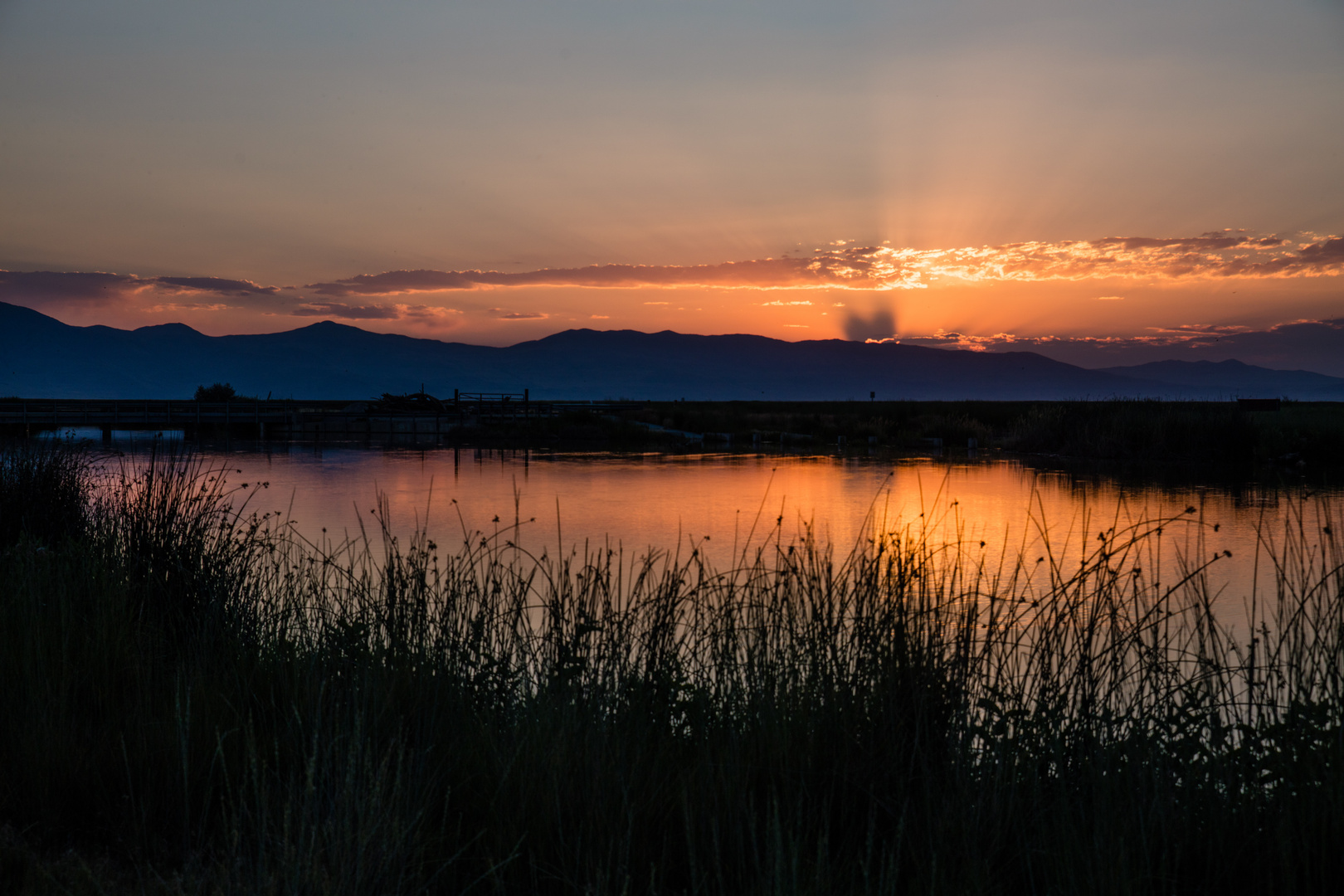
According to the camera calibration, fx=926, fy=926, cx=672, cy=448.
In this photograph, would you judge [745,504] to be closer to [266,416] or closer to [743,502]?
[743,502]

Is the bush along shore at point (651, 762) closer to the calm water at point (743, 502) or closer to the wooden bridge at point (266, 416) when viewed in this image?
the calm water at point (743, 502)

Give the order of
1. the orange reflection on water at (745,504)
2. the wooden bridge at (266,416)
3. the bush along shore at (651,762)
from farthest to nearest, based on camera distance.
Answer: the wooden bridge at (266,416) < the orange reflection on water at (745,504) < the bush along shore at (651,762)

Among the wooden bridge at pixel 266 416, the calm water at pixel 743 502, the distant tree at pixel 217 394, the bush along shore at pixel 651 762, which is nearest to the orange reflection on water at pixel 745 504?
the calm water at pixel 743 502

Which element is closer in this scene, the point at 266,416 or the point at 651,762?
the point at 651,762

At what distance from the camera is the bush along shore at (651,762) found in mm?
2756

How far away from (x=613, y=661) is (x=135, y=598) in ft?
10.7

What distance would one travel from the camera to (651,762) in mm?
3555

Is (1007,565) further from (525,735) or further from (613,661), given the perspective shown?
(525,735)

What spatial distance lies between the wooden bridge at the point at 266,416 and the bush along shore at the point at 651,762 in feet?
120

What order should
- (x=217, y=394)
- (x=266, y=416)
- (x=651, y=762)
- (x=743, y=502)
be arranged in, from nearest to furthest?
(x=651, y=762) < (x=743, y=502) < (x=266, y=416) < (x=217, y=394)

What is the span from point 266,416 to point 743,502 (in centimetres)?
3273

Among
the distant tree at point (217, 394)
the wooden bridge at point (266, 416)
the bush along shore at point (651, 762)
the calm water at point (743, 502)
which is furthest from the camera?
the distant tree at point (217, 394)

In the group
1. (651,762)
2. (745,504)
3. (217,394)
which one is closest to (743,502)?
(745,504)

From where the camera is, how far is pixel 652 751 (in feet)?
12.0
